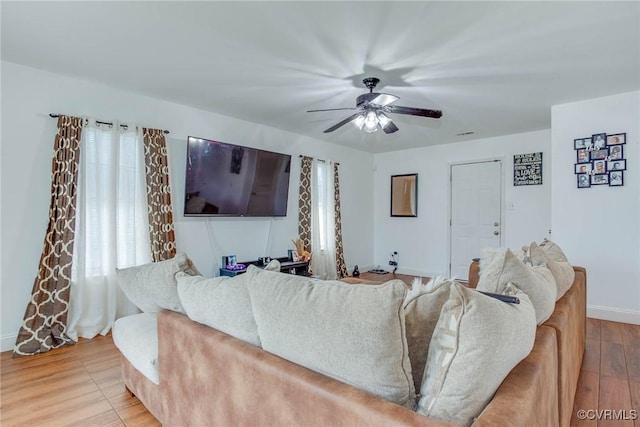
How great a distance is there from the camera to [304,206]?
5.00m

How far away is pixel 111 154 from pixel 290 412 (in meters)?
3.12

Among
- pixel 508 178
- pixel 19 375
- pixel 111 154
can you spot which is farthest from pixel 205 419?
pixel 508 178

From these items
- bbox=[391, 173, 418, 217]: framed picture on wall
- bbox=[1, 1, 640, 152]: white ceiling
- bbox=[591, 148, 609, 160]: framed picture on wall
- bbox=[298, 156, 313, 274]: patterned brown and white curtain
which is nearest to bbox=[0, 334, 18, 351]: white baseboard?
bbox=[1, 1, 640, 152]: white ceiling

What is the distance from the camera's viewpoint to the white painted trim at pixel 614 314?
336 cm

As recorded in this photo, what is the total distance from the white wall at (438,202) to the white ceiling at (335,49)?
1.31 m

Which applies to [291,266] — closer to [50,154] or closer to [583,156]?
[50,154]

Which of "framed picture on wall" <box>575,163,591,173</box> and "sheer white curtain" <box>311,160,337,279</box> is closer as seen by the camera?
"framed picture on wall" <box>575,163,591,173</box>

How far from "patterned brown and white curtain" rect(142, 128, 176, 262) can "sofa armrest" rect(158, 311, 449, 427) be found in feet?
7.01

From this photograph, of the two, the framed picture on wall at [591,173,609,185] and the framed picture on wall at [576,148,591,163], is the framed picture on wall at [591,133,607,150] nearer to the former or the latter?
the framed picture on wall at [576,148,591,163]

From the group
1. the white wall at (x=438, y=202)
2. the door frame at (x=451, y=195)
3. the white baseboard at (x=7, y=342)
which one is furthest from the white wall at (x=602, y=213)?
the white baseboard at (x=7, y=342)

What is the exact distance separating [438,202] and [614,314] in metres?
2.70

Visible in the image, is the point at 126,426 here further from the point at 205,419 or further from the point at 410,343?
the point at 410,343

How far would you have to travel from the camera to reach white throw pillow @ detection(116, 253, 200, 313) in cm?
151

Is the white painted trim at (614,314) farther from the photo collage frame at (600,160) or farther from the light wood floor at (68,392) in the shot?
the light wood floor at (68,392)
